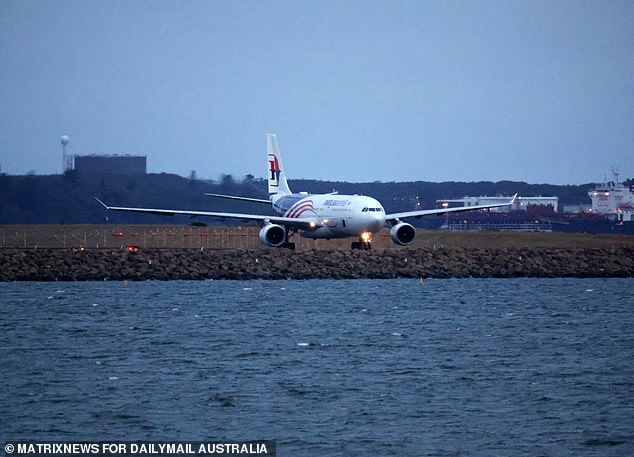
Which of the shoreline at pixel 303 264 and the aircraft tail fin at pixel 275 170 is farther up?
the aircraft tail fin at pixel 275 170

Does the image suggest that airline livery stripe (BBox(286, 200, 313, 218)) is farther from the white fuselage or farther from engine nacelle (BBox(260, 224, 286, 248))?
engine nacelle (BBox(260, 224, 286, 248))

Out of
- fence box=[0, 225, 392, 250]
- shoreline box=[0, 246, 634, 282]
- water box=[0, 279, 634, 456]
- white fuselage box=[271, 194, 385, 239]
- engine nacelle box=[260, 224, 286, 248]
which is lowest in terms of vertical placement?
water box=[0, 279, 634, 456]

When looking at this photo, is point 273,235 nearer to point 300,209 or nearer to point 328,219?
point 300,209

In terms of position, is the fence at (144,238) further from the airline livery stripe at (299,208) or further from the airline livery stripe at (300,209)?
the airline livery stripe at (300,209)

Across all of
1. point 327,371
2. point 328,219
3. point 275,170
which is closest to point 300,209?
point 328,219

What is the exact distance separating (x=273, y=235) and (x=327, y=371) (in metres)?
46.0

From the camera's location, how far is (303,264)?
271 ft

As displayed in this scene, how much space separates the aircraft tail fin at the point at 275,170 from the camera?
102625 mm

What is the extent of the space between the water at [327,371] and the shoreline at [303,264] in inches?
385

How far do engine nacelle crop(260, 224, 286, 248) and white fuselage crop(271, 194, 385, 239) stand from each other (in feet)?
6.54

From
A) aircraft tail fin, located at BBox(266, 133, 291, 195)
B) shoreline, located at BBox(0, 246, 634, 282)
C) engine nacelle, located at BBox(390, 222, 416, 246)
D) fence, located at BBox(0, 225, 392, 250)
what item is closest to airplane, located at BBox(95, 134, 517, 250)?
engine nacelle, located at BBox(390, 222, 416, 246)

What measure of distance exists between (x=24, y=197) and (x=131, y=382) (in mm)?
95935

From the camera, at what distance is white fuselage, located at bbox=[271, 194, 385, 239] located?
82.1 meters

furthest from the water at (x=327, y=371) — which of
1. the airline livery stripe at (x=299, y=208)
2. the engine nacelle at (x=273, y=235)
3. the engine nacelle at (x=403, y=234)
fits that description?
the airline livery stripe at (x=299, y=208)
